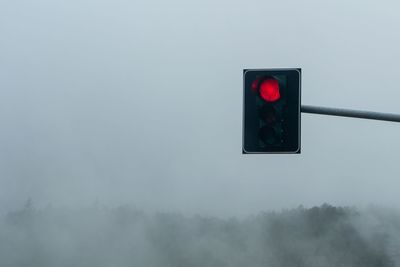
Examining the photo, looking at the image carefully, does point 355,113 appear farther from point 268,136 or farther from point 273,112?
point 268,136

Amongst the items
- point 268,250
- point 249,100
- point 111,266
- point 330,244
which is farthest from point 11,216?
point 249,100

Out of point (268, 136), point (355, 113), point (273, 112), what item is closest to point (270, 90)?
point (273, 112)

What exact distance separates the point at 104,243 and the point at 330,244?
44.0 feet

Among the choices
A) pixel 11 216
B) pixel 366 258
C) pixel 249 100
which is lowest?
pixel 366 258

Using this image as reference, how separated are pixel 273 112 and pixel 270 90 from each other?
0.28m

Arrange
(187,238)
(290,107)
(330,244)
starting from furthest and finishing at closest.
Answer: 1. (330,244)
2. (187,238)
3. (290,107)

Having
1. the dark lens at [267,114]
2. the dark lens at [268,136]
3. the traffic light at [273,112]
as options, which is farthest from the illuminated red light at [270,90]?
the dark lens at [268,136]

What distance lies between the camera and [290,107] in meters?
10.7

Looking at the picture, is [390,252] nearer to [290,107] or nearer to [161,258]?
[161,258]

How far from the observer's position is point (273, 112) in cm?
1076

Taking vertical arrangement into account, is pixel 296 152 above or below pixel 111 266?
A: above

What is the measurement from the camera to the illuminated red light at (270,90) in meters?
10.7

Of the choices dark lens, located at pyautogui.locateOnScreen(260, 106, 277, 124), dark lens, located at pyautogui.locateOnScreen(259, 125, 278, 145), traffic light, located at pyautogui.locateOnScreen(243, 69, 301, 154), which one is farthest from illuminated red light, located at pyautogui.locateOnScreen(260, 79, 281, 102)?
dark lens, located at pyautogui.locateOnScreen(259, 125, 278, 145)

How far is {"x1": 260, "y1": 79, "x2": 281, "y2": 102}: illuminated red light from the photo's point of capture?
1074cm
